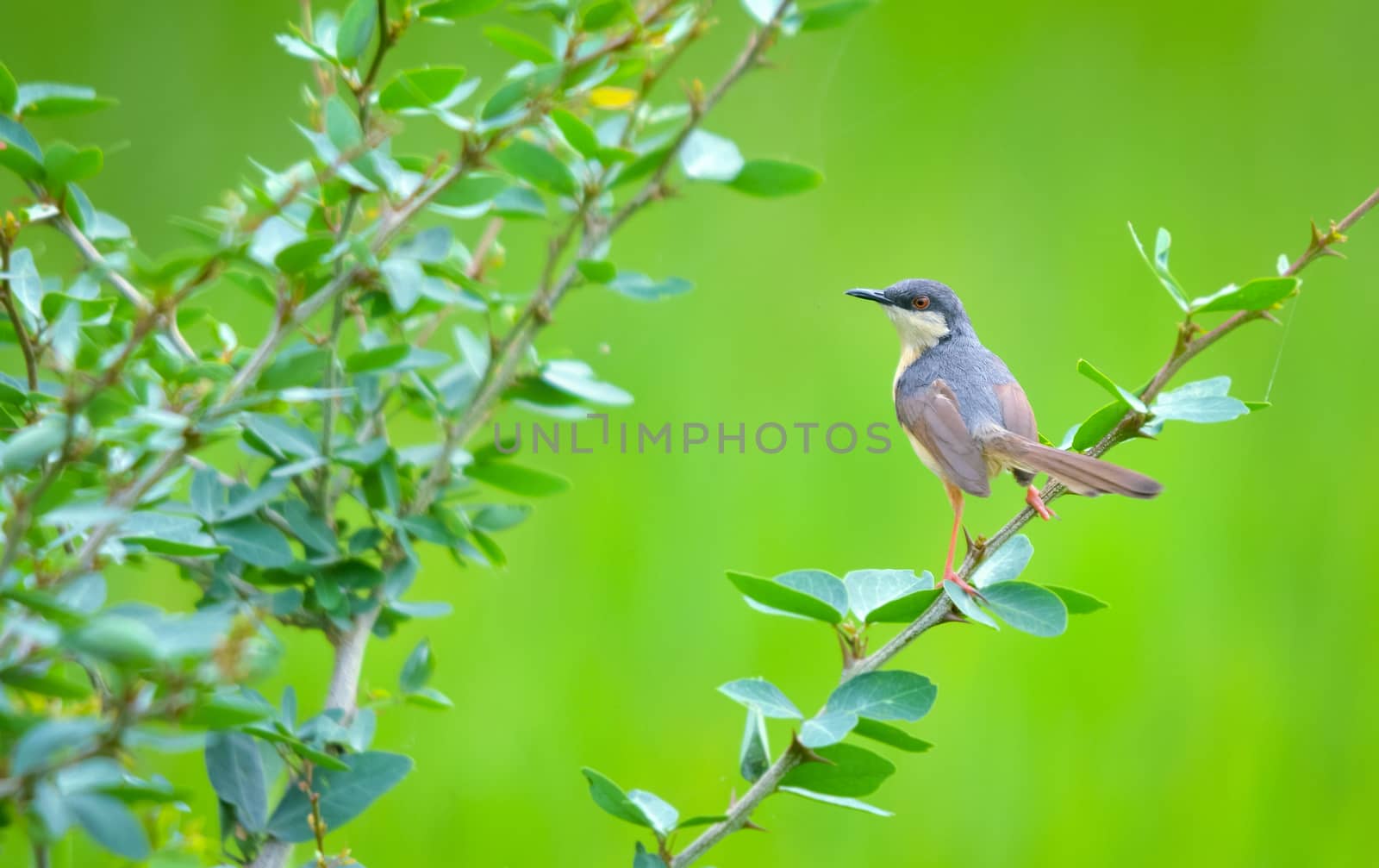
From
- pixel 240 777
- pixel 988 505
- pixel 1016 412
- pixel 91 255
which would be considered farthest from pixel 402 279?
pixel 988 505

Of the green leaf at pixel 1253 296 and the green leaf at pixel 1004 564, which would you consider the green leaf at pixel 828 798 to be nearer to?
the green leaf at pixel 1004 564

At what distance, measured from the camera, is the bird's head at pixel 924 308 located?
0.72 meters

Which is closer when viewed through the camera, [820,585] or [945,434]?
[820,585]

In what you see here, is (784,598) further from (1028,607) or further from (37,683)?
(37,683)

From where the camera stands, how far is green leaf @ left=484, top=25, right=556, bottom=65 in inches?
21.7

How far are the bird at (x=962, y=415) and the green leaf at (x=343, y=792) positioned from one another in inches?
10.7

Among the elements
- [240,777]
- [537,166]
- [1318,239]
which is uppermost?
[1318,239]

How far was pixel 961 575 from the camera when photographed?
48 cm

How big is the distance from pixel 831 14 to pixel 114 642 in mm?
410

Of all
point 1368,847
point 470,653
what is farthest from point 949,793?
point 470,653

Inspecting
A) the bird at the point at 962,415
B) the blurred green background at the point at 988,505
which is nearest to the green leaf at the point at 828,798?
the bird at the point at 962,415

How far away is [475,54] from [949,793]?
1.19m

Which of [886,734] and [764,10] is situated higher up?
[764,10]

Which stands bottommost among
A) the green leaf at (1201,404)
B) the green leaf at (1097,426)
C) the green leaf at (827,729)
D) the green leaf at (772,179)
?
the green leaf at (827,729)
